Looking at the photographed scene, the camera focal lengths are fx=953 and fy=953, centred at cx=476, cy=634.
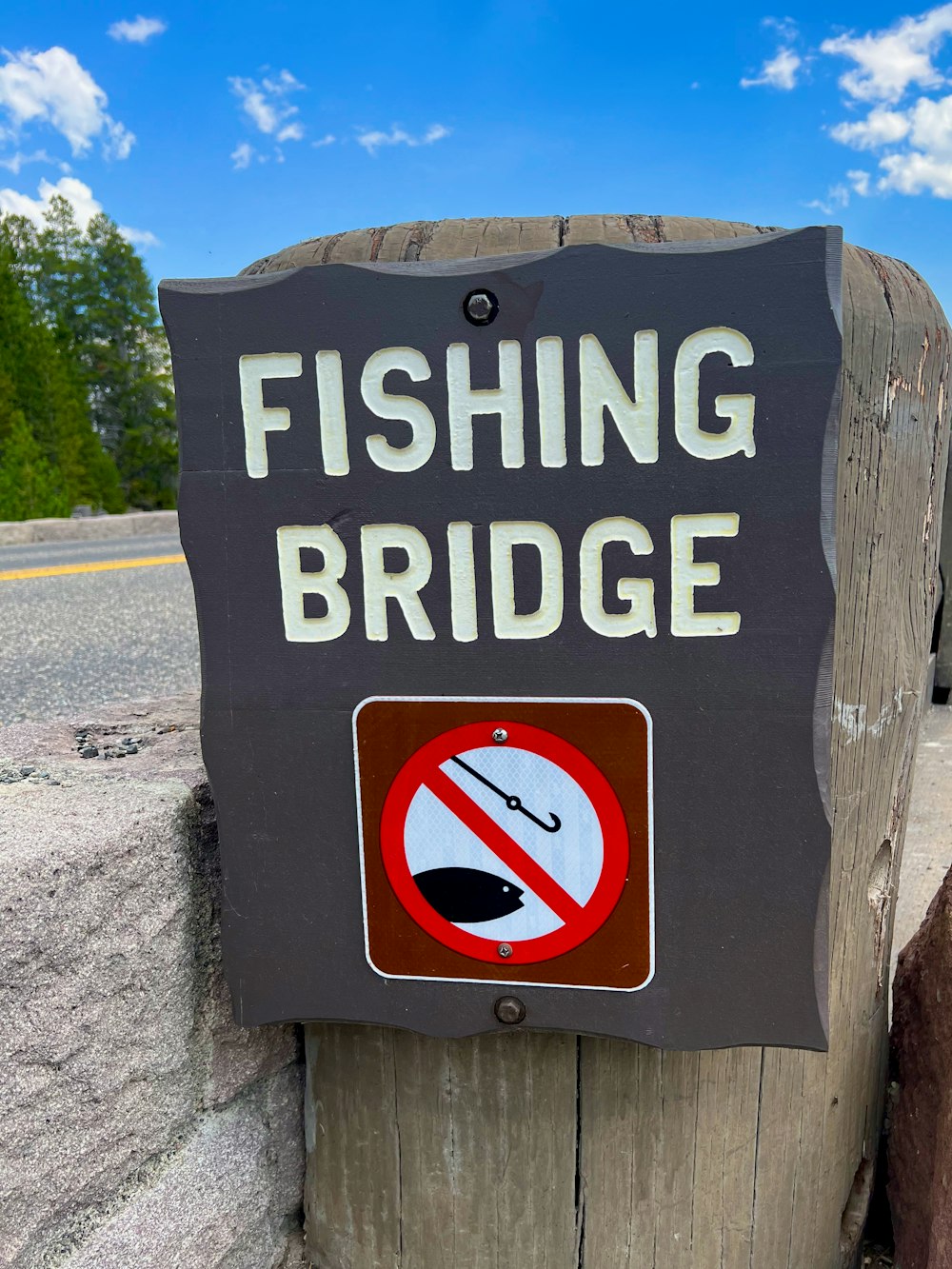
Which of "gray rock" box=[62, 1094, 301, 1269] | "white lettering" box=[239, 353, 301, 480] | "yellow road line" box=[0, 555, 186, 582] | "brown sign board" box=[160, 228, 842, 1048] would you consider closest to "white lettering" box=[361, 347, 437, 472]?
"brown sign board" box=[160, 228, 842, 1048]

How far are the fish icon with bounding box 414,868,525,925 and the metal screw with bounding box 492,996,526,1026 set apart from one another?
118 millimetres

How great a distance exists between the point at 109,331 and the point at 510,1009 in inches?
1870

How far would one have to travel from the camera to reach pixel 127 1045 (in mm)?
1347

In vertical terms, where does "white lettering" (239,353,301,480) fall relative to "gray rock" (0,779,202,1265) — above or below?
above

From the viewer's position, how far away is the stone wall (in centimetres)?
123

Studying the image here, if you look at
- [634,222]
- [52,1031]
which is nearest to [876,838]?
[634,222]

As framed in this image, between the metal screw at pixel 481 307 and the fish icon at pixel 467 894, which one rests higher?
the metal screw at pixel 481 307

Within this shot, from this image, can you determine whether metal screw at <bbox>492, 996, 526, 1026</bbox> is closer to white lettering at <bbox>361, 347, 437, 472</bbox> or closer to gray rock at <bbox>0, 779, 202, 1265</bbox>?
gray rock at <bbox>0, 779, 202, 1265</bbox>

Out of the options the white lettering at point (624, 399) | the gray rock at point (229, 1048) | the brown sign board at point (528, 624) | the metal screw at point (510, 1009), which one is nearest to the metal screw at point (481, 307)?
A: the brown sign board at point (528, 624)

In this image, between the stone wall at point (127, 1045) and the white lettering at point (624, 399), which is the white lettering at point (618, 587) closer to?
the white lettering at point (624, 399)

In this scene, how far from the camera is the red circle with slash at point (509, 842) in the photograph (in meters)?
1.25

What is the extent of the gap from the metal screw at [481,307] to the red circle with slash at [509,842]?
20.0 inches

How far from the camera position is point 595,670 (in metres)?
1.22

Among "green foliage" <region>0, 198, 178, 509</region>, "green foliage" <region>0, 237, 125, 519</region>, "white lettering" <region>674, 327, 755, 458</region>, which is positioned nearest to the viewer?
"white lettering" <region>674, 327, 755, 458</region>
